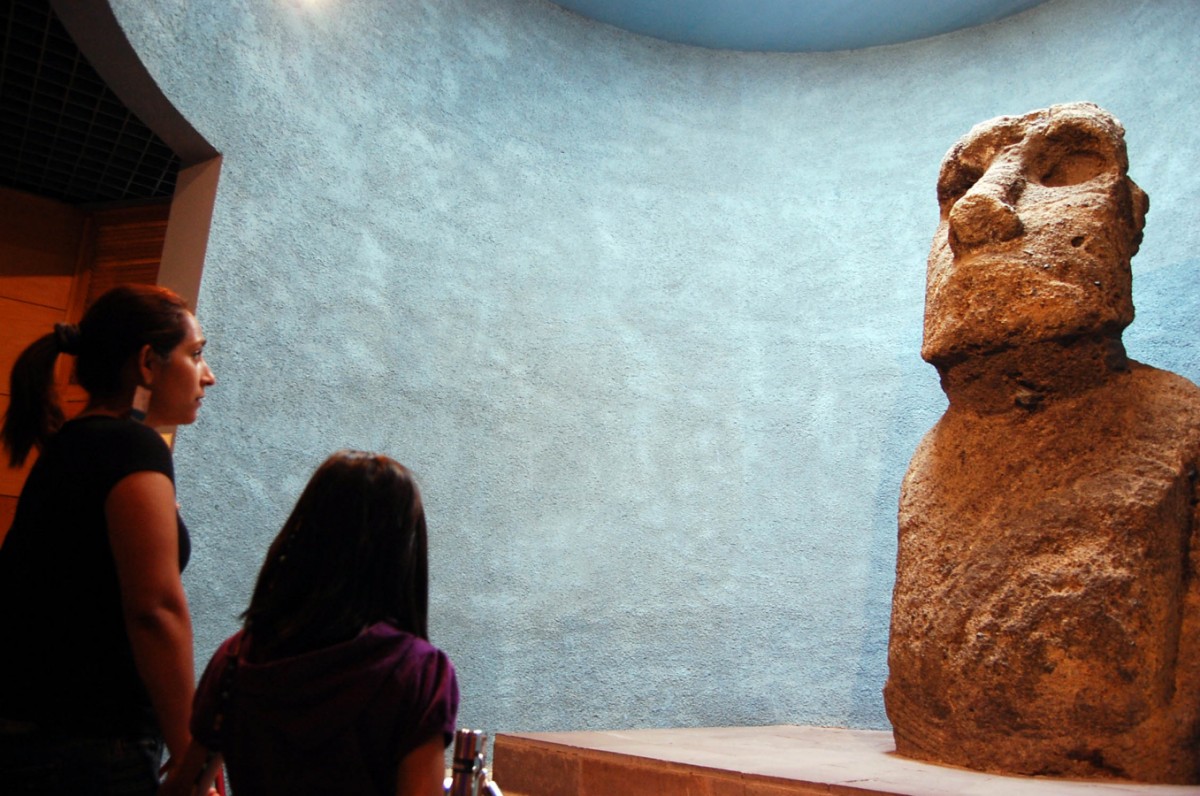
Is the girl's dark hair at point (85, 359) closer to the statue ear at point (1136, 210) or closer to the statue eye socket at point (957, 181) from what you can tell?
the statue eye socket at point (957, 181)

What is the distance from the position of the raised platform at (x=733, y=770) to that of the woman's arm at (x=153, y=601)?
1461mm

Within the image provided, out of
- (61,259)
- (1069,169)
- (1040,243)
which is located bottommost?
(1040,243)

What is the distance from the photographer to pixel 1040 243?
2857mm

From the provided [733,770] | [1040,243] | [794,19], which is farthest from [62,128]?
[1040,243]

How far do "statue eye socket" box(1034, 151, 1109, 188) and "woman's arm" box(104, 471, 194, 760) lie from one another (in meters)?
2.80

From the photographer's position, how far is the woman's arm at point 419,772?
129 cm

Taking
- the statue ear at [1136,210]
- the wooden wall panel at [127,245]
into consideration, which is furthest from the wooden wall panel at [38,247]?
the statue ear at [1136,210]

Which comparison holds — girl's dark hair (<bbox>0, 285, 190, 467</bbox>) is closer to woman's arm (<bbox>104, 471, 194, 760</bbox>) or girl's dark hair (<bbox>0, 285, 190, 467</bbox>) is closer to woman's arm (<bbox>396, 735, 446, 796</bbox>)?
woman's arm (<bbox>104, 471, 194, 760</bbox>)

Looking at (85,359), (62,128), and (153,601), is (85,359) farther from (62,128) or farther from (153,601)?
(62,128)

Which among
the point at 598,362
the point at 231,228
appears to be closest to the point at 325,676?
the point at 231,228

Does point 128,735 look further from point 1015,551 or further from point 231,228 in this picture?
point 231,228

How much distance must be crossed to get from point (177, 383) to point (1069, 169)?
2.76 meters

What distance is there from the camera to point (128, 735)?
4.96ft

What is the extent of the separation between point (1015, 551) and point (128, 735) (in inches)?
91.3
